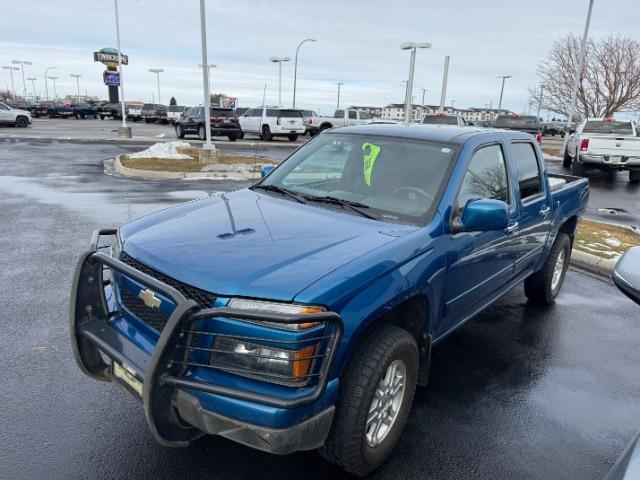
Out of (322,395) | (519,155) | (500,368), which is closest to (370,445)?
(322,395)

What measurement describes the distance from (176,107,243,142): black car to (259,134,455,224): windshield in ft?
78.5

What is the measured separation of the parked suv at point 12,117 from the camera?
32.6 meters

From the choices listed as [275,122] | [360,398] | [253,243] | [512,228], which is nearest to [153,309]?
[253,243]

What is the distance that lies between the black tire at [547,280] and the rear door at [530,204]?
1.72ft

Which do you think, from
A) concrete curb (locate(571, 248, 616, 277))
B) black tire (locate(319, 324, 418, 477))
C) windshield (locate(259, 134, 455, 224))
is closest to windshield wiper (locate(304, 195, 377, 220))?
windshield (locate(259, 134, 455, 224))

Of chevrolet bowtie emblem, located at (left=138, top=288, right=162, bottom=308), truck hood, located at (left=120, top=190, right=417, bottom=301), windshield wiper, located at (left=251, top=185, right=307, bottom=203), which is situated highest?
windshield wiper, located at (left=251, top=185, right=307, bottom=203)

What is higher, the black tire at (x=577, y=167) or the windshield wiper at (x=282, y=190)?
the windshield wiper at (x=282, y=190)

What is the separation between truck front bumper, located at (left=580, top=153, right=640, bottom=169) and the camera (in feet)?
50.0

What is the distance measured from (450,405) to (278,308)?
1.89 m

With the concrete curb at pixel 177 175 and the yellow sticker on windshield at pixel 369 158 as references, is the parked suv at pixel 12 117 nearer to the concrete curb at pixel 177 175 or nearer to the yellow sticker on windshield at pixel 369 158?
the concrete curb at pixel 177 175

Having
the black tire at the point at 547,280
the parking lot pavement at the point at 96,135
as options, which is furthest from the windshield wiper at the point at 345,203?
the parking lot pavement at the point at 96,135

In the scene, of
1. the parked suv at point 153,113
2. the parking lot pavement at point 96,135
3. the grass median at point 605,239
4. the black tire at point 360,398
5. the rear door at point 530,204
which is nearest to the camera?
the black tire at point 360,398

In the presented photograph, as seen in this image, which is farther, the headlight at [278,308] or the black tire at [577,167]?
the black tire at [577,167]

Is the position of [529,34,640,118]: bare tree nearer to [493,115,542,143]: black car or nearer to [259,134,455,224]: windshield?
[493,115,542,143]: black car
